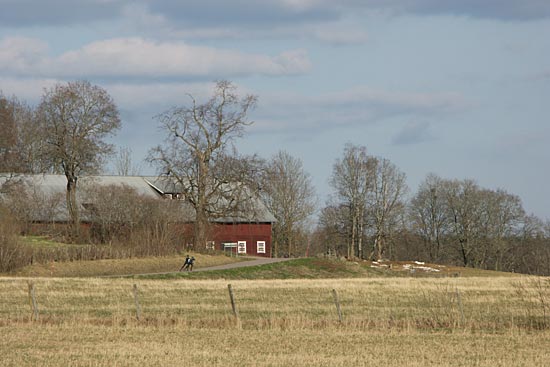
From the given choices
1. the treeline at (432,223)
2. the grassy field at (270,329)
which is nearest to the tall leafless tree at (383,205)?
the treeline at (432,223)

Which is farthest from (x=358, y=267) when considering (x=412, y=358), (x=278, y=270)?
(x=412, y=358)

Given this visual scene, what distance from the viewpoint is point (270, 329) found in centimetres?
2469

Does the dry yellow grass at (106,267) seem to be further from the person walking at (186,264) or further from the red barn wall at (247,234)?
the red barn wall at (247,234)

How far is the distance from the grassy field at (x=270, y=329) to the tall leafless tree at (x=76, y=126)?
34537 mm

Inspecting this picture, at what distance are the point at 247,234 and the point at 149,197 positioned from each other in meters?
15.1

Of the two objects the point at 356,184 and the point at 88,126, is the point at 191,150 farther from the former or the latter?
the point at 356,184

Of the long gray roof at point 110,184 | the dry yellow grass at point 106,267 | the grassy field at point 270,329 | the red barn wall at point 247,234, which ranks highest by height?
the long gray roof at point 110,184

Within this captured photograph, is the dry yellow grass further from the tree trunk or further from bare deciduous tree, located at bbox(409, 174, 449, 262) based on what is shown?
bare deciduous tree, located at bbox(409, 174, 449, 262)

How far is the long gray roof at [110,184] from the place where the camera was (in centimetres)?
7694

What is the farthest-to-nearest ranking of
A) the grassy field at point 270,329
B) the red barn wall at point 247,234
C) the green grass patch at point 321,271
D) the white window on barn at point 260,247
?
the white window on barn at point 260,247 < the red barn wall at point 247,234 < the green grass patch at point 321,271 < the grassy field at point 270,329

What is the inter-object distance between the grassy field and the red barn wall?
4391cm

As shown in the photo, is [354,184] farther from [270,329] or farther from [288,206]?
[270,329]

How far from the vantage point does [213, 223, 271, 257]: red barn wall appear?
8312 centimetres

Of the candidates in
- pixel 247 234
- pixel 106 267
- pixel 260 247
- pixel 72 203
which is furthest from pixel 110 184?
pixel 106 267
